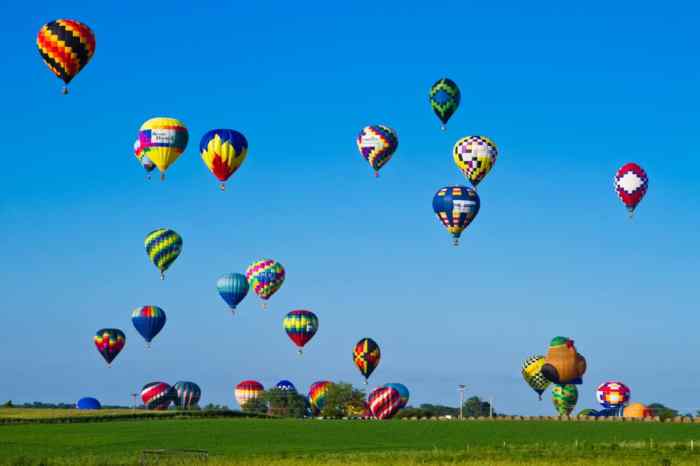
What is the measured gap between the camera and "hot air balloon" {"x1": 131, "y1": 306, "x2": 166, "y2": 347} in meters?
114

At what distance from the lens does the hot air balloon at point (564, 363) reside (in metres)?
119

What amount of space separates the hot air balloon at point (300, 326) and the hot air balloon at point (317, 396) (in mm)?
29164

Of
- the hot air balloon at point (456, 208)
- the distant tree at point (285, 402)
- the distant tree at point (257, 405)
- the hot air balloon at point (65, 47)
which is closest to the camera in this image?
the hot air balloon at point (65, 47)

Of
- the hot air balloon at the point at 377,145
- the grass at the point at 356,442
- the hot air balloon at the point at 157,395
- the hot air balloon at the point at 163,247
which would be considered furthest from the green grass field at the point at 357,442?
the hot air balloon at the point at 157,395

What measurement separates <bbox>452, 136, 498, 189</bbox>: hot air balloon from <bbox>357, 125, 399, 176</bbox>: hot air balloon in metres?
6.97

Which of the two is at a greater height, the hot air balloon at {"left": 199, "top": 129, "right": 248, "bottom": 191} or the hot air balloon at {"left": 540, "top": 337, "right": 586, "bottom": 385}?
the hot air balloon at {"left": 199, "top": 129, "right": 248, "bottom": 191}

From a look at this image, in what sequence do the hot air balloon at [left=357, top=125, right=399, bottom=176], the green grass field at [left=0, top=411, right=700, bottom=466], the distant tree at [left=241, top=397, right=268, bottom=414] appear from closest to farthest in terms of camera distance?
the green grass field at [left=0, top=411, right=700, bottom=466]
the hot air balloon at [left=357, top=125, right=399, bottom=176]
the distant tree at [left=241, top=397, right=268, bottom=414]

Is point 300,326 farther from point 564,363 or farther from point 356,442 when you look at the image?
point 356,442

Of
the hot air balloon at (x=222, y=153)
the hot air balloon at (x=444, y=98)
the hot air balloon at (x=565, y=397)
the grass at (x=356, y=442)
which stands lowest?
the grass at (x=356, y=442)

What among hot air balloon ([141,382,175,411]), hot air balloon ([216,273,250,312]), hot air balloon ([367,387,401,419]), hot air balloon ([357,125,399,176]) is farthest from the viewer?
hot air balloon ([141,382,175,411])

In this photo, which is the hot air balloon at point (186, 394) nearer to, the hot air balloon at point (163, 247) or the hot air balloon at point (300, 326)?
the hot air balloon at point (300, 326)

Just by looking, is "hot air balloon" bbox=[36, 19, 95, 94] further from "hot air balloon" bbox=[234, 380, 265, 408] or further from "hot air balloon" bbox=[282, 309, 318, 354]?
"hot air balloon" bbox=[234, 380, 265, 408]

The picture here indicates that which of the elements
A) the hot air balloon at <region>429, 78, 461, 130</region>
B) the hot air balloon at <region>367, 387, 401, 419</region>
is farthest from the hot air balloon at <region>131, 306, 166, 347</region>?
the hot air balloon at <region>429, 78, 461, 130</region>

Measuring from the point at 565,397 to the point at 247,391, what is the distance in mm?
45546
